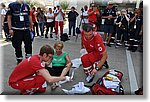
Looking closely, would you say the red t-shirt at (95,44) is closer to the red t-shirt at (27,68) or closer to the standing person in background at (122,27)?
the red t-shirt at (27,68)

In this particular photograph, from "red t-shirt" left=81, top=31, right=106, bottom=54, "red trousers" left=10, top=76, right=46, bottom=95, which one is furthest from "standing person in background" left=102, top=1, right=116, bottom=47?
"red trousers" left=10, top=76, right=46, bottom=95

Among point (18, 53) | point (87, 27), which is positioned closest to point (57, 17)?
point (18, 53)

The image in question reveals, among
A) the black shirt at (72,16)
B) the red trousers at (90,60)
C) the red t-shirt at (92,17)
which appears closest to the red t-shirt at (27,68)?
the red trousers at (90,60)

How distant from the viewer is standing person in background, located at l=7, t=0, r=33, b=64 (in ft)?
10.4

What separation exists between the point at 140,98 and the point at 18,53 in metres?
1.75

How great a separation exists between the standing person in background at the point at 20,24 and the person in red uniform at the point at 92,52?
73 centimetres

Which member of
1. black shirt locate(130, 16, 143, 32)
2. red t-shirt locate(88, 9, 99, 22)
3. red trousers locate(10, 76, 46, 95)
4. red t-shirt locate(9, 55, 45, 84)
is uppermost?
red t-shirt locate(88, 9, 99, 22)

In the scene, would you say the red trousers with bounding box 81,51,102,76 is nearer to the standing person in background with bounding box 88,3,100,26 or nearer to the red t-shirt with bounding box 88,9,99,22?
the standing person in background with bounding box 88,3,100,26

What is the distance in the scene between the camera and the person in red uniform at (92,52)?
111 inches

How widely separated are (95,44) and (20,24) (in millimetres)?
981

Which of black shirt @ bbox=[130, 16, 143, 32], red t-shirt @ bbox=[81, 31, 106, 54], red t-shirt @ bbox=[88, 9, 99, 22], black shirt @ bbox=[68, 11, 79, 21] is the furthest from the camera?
black shirt @ bbox=[68, 11, 79, 21]

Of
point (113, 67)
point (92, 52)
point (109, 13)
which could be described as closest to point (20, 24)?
point (92, 52)

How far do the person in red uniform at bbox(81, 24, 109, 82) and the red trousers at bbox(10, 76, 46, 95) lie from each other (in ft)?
2.17

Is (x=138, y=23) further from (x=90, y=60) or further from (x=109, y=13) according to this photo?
(x=109, y=13)
